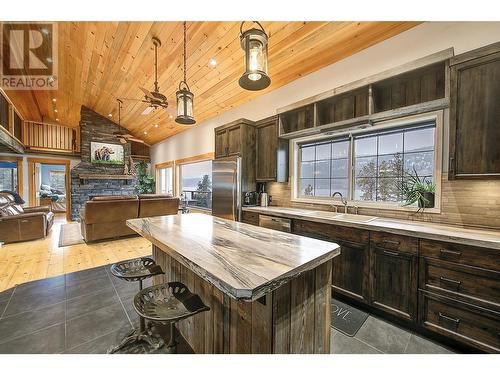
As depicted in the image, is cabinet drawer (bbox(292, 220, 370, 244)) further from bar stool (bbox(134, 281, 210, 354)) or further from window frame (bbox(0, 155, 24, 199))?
window frame (bbox(0, 155, 24, 199))

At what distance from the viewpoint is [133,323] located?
6.48ft

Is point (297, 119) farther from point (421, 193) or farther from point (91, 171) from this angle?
point (91, 171)

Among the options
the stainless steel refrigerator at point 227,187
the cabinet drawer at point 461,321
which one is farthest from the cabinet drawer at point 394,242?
the stainless steel refrigerator at point 227,187

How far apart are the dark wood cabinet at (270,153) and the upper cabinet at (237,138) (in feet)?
0.47

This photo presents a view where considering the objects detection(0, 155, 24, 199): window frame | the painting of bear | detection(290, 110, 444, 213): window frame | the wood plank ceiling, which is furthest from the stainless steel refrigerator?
detection(0, 155, 24, 199): window frame

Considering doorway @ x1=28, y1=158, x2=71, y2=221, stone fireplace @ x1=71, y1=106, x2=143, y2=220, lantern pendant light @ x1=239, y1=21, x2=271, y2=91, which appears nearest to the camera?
lantern pendant light @ x1=239, y1=21, x2=271, y2=91

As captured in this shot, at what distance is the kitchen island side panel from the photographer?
1006mm

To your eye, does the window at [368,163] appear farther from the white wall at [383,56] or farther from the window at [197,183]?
the window at [197,183]

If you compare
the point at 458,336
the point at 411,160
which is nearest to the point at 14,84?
the point at 411,160

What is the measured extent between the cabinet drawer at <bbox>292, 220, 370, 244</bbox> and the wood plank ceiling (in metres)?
2.27

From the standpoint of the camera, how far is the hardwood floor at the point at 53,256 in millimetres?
2975

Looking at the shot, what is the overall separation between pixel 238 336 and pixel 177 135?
732 centimetres

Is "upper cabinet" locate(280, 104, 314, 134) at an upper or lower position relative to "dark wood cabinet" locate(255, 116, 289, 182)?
upper
